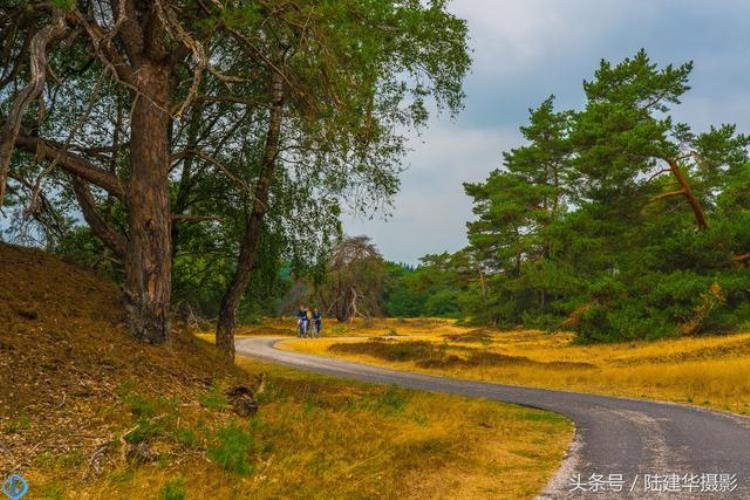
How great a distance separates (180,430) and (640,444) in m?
6.71

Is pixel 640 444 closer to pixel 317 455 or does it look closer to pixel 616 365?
pixel 317 455

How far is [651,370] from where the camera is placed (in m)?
20.0

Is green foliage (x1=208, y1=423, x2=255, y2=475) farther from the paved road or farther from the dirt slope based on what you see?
the paved road

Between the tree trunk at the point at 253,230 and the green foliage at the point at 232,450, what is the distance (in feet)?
22.3

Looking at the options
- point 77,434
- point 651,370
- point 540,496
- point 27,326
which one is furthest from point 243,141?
point 651,370

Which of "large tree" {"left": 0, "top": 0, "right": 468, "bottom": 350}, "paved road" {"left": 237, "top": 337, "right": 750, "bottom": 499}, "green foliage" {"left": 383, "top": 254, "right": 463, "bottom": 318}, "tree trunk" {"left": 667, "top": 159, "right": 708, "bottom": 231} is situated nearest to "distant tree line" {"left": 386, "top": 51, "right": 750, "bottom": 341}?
"tree trunk" {"left": 667, "top": 159, "right": 708, "bottom": 231}

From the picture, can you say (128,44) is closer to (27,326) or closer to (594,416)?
(27,326)

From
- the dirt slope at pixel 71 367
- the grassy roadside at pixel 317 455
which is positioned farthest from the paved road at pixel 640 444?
the dirt slope at pixel 71 367

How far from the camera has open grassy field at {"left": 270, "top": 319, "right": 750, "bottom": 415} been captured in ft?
54.4

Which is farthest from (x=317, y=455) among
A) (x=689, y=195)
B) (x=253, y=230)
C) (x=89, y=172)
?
(x=689, y=195)

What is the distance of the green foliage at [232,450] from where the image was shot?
20.2ft

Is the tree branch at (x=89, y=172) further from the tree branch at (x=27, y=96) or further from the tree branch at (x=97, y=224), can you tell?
the tree branch at (x=27, y=96)

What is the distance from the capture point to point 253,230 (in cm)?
1386

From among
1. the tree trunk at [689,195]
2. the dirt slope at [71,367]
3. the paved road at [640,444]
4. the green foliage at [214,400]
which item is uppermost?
the tree trunk at [689,195]
